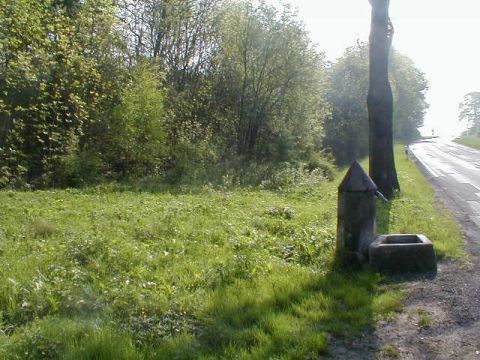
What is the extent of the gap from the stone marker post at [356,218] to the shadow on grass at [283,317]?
0.42 m

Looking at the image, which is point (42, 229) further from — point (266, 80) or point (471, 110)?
point (471, 110)

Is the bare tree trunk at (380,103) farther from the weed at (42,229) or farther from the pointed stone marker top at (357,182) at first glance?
the weed at (42,229)

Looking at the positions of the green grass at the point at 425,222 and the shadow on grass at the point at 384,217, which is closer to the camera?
the green grass at the point at 425,222

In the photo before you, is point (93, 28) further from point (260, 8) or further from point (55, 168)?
point (260, 8)

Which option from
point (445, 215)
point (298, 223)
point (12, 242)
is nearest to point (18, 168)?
point (12, 242)

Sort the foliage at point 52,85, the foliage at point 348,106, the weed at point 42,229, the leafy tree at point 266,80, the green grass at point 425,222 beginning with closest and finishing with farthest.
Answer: the green grass at point 425,222
the weed at point 42,229
the foliage at point 52,85
the leafy tree at point 266,80
the foliage at point 348,106

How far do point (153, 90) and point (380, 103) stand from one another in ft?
33.9

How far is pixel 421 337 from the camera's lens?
4.25 m

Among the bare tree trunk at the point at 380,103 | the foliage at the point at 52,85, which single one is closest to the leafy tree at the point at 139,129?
the foliage at the point at 52,85

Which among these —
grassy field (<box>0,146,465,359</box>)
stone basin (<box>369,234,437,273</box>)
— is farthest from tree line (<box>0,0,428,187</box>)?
stone basin (<box>369,234,437,273</box>)

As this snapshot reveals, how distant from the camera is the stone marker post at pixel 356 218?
6.41 meters

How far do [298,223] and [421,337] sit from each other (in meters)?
5.32

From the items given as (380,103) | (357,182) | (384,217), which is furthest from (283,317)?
(380,103)

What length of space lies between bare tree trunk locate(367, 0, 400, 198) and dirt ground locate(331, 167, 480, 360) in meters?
7.77
